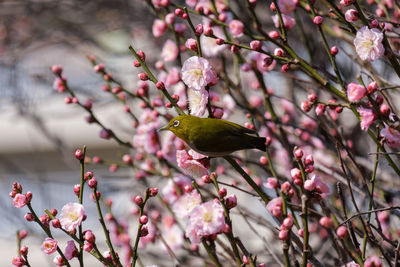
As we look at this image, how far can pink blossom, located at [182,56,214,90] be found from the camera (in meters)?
1.39

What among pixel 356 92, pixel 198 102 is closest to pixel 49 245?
pixel 198 102

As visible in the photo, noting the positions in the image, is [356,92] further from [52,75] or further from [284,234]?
[52,75]

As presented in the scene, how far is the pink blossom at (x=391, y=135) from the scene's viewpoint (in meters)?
1.36

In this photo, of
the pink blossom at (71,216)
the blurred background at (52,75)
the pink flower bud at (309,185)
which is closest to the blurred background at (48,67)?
the blurred background at (52,75)

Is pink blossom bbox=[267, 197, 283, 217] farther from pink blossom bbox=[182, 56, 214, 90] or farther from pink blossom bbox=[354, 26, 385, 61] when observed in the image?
pink blossom bbox=[354, 26, 385, 61]

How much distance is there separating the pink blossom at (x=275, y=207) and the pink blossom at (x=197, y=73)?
34 cm

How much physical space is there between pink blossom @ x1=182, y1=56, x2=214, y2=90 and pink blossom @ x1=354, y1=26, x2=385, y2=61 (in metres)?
0.38

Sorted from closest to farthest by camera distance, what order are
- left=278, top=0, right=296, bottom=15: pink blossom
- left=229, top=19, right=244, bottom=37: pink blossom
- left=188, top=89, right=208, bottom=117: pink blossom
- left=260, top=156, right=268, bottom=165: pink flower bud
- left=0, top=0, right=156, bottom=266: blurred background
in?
left=188, top=89, right=208, bottom=117: pink blossom → left=260, top=156, right=268, bottom=165: pink flower bud → left=229, top=19, right=244, bottom=37: pink blossom → left=278, top=0, right=296, bottom=15: pink blossom → left=0, top=0, right=156, bottom=266: blurred background

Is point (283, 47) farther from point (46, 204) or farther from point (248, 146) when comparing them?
point (46, 204)

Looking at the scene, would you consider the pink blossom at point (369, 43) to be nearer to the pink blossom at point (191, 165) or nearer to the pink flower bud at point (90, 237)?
the pink blossom at point (191, 165)

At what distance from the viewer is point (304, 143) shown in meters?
2.32

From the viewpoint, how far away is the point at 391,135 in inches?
53.9

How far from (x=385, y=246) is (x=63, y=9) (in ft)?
10.8

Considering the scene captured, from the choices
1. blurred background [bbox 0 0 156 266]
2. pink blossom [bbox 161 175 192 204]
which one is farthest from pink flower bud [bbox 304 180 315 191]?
blurred background [bbox 0 0 156 266]
